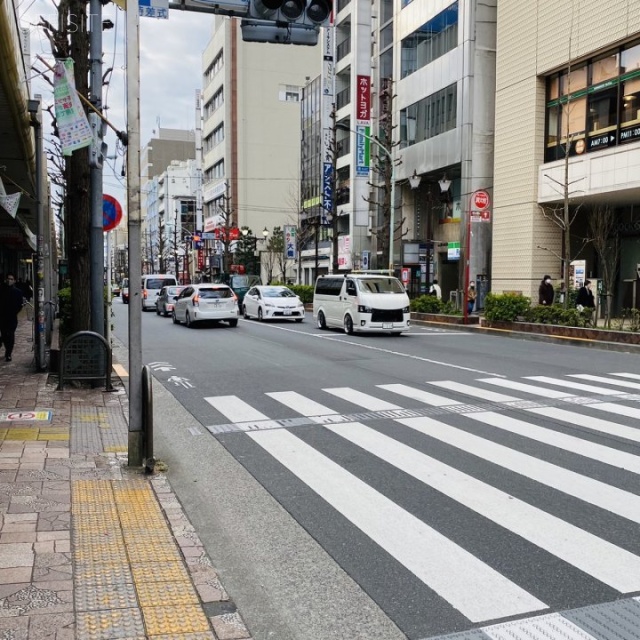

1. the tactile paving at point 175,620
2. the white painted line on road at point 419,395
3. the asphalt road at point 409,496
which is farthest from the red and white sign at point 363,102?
the tactile paving at point 175,620

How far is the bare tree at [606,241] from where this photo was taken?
27500mm

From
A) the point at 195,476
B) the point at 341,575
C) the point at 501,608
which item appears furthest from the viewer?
the point at 195,476

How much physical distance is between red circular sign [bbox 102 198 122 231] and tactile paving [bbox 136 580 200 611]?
8.20 metres

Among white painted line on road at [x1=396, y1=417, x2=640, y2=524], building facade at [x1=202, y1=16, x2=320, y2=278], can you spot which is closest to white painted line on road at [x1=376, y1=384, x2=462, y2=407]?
white painted line on road at [x1=396, y1=417, x2=640, y2=524]

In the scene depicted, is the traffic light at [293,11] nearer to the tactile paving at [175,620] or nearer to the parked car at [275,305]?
the tactile paving at [175,620]

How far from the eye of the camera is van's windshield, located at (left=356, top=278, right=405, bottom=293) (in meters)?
21.8

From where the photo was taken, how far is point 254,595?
3947 mm

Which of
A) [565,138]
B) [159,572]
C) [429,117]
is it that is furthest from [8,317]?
[429,117]

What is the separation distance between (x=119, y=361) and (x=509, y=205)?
21.1 meters

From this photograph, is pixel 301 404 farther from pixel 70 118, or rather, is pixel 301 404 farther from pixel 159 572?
pixel 159 572

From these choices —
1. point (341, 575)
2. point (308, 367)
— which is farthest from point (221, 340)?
point (341, 575)

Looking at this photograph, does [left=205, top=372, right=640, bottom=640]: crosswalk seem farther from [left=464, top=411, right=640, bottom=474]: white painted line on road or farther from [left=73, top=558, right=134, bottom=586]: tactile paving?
[left=73, top=558, right=134, bottom=586]: tactile paving

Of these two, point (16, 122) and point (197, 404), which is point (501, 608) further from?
point (16, 122)

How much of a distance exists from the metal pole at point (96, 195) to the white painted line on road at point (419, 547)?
5703 millimetres
